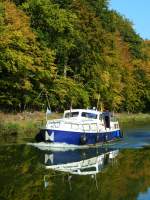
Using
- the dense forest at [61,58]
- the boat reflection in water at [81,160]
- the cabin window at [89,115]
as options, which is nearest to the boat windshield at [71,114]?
the cabin window at [89,115]

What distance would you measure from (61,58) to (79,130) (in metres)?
36.2

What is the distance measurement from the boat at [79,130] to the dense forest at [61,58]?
13.4 metres

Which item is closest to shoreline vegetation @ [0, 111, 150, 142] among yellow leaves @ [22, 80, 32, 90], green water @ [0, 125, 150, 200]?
yellow leaves @ [22, 80, 32, 90]

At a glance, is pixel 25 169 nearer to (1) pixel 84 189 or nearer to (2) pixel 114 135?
(1) pixel 84 189

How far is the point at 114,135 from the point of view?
172 ft

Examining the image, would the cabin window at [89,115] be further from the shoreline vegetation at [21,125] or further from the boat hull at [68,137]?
the shoreline vegetation at [21,125]

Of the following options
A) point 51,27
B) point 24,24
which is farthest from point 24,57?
point 51,27

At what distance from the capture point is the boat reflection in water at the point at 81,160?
32.4 meters

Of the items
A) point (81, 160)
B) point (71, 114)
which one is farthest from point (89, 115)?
point (81, 160)

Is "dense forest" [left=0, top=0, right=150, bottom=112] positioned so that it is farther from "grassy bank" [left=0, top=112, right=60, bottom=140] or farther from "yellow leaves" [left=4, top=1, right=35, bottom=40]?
"grassy bank" [left=0, top=112, right=60, bottom=140]

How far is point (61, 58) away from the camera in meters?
79.7

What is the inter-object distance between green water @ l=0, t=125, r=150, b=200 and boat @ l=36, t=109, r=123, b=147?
208 centimetres

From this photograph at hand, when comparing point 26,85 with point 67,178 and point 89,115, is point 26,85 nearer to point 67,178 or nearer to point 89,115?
point 89,115

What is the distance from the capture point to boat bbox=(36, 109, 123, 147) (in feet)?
142
